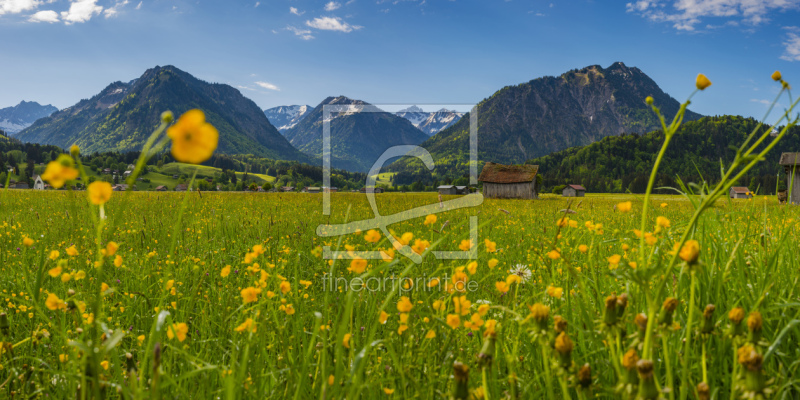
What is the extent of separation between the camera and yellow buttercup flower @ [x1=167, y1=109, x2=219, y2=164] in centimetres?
74

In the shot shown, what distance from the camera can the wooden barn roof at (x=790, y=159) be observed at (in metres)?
14.9

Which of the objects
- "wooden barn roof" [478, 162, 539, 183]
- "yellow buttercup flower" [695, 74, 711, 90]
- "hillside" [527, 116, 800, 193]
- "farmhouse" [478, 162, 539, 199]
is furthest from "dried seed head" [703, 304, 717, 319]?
"hillside" [527, 116, 800, 193]

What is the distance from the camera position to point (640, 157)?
163m

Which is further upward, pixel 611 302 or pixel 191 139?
pixel 191 139

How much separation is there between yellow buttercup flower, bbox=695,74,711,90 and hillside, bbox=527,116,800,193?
138m

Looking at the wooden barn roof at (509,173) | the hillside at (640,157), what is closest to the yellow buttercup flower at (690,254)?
the wooden barn roof at (509,173)

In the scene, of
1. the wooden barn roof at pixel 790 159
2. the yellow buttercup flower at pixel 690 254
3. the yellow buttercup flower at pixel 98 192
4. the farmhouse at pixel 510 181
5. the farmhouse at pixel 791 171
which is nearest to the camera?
the yellow buttercup flower at pixel 98 192

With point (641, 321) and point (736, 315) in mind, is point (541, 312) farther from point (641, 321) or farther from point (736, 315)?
point (736, 315)

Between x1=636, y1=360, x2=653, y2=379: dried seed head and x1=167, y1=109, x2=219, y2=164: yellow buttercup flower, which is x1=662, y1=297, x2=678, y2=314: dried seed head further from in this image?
x1=167, y1=109, x2=219, y2=164: yellow buttercup flower

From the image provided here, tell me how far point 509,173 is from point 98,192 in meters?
48.0

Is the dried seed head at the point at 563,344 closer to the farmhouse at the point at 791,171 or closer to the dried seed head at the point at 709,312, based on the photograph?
the dried seed head at the point at 709,312

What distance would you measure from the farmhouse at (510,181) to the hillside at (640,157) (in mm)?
90654

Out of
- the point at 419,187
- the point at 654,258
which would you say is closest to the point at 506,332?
the point at 654,258

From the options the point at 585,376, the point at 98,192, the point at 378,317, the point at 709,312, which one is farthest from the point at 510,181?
the point at 98,192
